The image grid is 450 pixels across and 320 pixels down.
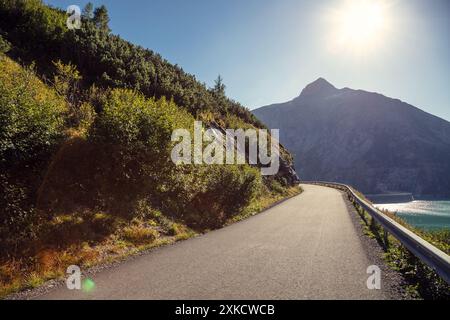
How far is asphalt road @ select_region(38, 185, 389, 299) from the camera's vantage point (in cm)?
593

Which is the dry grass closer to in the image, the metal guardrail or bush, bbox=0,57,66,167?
bush, bbox=0,57,66,167

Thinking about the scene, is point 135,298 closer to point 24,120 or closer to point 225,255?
point 225,255

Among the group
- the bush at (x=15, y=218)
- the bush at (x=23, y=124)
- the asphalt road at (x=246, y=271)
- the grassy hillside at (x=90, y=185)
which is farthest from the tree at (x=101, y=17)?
the asphalt road at (x=246, y=271)

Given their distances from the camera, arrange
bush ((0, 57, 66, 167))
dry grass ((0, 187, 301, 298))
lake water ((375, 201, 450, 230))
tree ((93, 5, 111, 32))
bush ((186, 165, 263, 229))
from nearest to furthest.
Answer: dry grass ((0, 187, 301, 298))
bush ((0, 57, 66, 167))
bush ((186, 165, 263, 229))
lake water ((375, 201, 450, 230))
tree ((93, 5, 111, 32))

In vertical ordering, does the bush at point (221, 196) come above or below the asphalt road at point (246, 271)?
above

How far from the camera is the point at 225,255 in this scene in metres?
9.01

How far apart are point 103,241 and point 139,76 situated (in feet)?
75.8

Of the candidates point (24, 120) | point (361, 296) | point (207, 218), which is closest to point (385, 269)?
point (361, 296)

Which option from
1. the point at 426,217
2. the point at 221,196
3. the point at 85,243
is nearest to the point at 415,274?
the point at 85,243

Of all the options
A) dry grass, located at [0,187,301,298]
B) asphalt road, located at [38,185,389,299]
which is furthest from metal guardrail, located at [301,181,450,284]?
dry grass, located at [0,187,301,298]

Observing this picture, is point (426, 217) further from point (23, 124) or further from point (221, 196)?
point (23, 124)

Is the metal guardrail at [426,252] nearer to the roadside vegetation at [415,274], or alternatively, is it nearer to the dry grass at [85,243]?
the roadside vegetation at [415,274]

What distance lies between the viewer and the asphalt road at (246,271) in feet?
19.4

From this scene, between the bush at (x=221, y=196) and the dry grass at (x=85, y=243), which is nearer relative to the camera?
the dry grass at (x=85, y=243)
